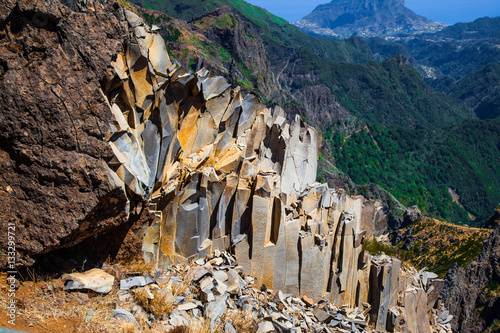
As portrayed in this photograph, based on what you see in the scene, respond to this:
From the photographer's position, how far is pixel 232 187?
13141 millimetres

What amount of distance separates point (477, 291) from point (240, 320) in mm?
33691

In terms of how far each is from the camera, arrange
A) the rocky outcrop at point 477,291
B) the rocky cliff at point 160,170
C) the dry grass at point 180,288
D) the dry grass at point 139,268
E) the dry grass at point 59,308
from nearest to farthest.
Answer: the dry grass at point 59,308, the rocky cliff at point 160,170, the dry grass at point 180,288, the dry grass at point 139,268, the rocky outcrop at point 477,291

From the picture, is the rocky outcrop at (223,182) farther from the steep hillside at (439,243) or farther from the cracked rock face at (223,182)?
the steep hillside at (439,243)

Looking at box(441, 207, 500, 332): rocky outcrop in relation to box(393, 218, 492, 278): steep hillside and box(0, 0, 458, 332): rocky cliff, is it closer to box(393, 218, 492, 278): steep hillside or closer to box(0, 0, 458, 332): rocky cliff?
box(393, 218, 492, 278): steep hillside

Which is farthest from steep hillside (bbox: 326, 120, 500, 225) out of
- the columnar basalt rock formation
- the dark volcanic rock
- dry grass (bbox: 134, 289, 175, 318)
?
the dark volcanic rock

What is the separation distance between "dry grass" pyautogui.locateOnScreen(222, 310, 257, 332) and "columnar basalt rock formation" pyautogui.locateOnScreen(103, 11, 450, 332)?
9.27 ft

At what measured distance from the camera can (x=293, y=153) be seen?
1573 cm

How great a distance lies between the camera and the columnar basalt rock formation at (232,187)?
1102 centimetres

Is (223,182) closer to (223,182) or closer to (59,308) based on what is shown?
(223,182)

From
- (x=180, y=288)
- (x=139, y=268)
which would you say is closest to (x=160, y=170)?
(x=139, y=268)

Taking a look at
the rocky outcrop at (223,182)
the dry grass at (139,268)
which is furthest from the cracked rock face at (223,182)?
the dry grass at (139,268)

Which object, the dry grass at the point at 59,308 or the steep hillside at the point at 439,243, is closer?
the dry grass at the point at 59,308

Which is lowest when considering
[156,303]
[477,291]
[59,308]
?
[477,291]

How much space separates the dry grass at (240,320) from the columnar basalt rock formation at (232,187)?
2.83 meters
